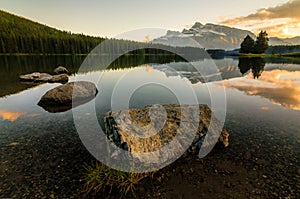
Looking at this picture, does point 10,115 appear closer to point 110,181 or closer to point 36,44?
point 110,181

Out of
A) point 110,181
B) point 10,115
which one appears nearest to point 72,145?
point 110,181

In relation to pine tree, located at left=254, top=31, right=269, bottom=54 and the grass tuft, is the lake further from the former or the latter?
pine tree, located at left=254, top=31, right=269, bottom=54

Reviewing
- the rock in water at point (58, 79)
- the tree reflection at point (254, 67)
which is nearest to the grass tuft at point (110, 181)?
the rock in water at point (58, 79)

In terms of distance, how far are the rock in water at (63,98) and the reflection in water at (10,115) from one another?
7.17 feet

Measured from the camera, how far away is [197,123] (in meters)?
9.98

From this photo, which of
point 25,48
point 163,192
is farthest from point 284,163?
point 25,48

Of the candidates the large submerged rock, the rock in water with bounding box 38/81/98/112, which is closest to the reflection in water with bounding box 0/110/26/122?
the rock in water with bounding box 38/81/98/112

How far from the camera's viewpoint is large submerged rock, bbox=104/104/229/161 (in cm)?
803

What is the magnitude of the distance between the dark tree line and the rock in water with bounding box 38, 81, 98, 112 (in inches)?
6072

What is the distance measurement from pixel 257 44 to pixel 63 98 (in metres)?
162

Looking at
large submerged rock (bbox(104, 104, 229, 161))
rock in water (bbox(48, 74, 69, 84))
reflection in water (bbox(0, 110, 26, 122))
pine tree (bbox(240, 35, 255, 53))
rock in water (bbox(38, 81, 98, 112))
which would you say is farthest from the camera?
pine tree (bbox(240, 35, 255, 53))

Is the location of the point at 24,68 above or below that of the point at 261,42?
Result: below

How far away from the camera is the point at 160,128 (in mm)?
9164

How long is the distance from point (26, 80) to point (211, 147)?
33.9 metres
